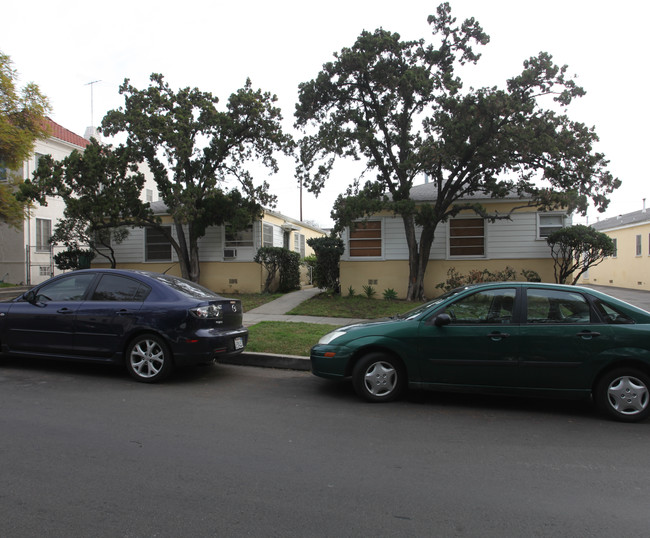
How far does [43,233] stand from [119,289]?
18959 mm

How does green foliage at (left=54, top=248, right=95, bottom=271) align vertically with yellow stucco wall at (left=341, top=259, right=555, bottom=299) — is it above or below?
above

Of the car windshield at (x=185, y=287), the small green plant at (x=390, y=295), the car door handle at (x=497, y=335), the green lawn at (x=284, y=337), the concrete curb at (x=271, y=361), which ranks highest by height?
the car windshield at (x=185, y=287)

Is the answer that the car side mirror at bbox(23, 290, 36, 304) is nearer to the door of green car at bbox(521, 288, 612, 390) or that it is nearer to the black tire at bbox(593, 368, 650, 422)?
the door of green car at bbox(521, 288, 612, 390)

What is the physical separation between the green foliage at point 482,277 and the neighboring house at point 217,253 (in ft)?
22.5

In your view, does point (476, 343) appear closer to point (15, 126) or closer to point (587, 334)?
point (587, 334)

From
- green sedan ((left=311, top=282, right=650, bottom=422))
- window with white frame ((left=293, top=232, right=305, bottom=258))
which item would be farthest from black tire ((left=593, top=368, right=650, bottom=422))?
window with white frame ((left=293, top=232, right=305, bottom=258))

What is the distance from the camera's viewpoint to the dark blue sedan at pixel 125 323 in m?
6.04

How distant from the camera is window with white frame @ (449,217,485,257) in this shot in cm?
1580

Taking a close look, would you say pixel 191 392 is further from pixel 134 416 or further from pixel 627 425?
pixel 627 425

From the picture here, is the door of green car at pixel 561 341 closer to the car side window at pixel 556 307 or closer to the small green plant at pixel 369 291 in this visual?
the car side window at pixel 556 307

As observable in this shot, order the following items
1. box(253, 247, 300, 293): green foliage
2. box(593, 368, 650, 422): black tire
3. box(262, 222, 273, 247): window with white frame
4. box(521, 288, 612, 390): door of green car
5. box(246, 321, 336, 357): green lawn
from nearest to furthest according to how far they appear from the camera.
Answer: box(593, 368, 650, 422): black tire, box(521, 288, 612, 390): door of green car, box(246, 321, 336, 357): green lawn, box(253, 247, 300, 293): green foliage, box(262, 222, 273, 247): window with white frame

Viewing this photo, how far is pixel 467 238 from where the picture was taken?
15.8 m

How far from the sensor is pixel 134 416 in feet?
15.5

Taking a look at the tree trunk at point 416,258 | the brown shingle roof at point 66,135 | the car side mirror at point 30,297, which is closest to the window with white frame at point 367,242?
the tree trunk at point 416,258
